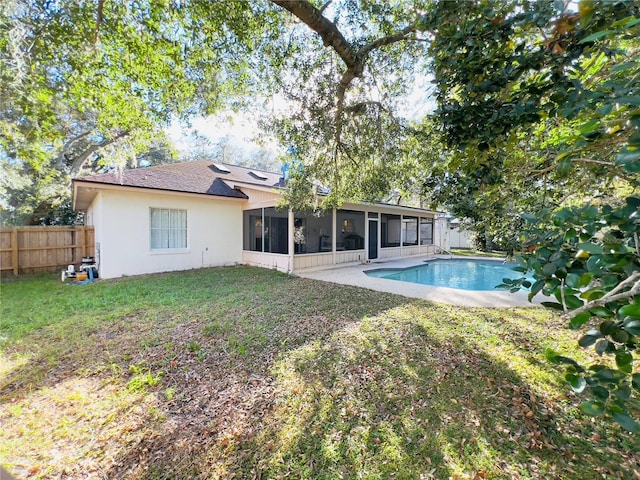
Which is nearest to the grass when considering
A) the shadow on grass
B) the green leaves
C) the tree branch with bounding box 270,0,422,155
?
the shadow on grass

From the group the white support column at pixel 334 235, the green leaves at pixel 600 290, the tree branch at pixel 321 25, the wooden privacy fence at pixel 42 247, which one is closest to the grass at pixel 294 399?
the green leaves at pixel 600 290

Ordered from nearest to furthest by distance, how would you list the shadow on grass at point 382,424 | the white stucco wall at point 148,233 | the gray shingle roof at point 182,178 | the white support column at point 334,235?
1. the shadow on grass at point 382,424
2. the white stucco wall at point 148,233
3. the gray shingle roof at point 182,178
4. the white support column at point 334,235

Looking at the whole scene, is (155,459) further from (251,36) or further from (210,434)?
(251,36)

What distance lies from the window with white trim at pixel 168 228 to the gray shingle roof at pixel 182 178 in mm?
963

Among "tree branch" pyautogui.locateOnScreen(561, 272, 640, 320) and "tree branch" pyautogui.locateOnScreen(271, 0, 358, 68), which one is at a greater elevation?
"tree branch" pyautogui.locateOnScreen(271, 0, 358, 68)

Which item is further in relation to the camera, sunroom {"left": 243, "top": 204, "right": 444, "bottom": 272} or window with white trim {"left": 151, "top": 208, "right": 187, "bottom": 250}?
sunroom {"left": 243, "top": 204, "right": 444, "bottom": 272}

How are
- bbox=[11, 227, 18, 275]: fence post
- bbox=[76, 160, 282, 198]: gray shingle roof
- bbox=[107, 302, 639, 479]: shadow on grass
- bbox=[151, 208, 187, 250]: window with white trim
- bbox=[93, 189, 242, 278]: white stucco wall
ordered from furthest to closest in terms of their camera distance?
Answer: bbox=[151, 208, 187, 250]: window with white trim < bbox=[11, 227, 18, 275]: fence post < bbox=[76, 160, 282, 198]: gray shingle roof < bbox=[93, 189, 242, 278]: white stucco wall < bbox=[107, 302, 639, 479]: shadow on grass

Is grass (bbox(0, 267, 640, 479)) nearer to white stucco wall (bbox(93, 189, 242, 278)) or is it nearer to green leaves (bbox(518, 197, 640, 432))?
green leaves (bbox(518, 197, 640, 432))

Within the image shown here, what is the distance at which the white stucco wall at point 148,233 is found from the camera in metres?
9.32

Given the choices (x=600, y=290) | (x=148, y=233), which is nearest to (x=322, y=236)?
(x=148, y=233)

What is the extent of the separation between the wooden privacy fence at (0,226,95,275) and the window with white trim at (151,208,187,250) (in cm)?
335

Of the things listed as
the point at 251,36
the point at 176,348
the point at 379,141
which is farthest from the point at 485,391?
the point at 251,36

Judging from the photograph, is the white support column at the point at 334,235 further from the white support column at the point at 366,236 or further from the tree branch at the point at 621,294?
the tree branch at the point at 621,294

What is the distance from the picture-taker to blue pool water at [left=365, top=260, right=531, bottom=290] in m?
10.9
